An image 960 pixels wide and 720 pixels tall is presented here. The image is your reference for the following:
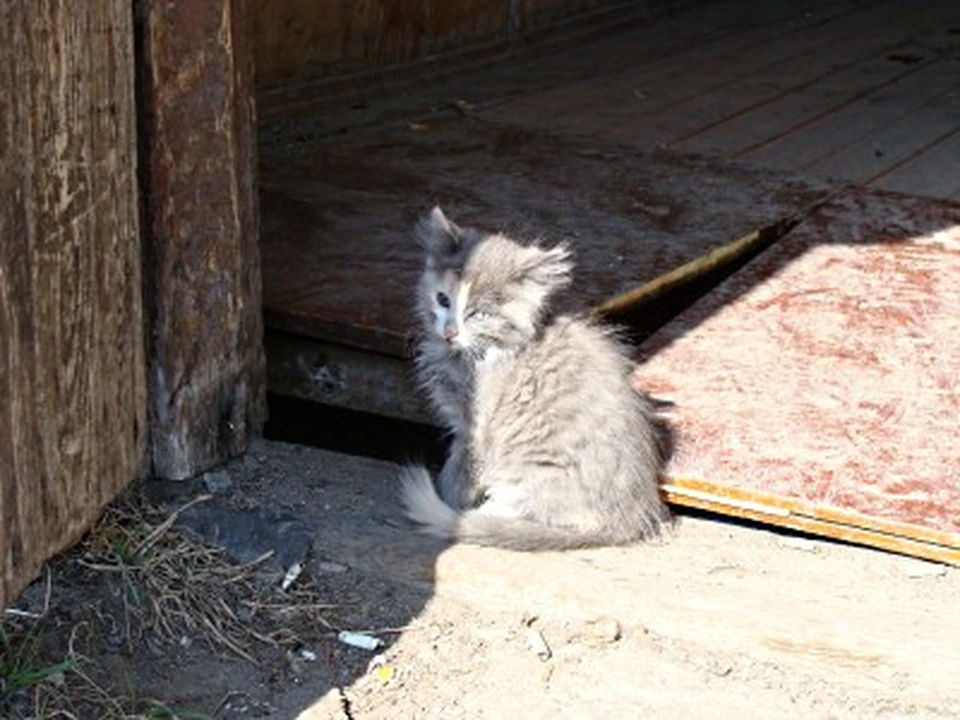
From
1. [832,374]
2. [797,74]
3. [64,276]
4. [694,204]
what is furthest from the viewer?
[797,74]

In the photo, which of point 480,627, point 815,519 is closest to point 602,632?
point 480,627

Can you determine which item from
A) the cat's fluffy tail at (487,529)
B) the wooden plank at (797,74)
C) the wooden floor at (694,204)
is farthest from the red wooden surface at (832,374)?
the wooden plank at (797,74)

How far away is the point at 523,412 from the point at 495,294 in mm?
273

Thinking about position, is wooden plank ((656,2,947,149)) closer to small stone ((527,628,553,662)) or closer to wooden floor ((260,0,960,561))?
wooden floor ((260,0,960,561))

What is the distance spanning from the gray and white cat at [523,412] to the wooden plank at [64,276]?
73 centimetres

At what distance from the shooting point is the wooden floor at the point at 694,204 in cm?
428

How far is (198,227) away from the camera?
4.00 m

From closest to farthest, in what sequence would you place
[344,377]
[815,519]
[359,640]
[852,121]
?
[359,640], [815,519], [344,377], [852,121]

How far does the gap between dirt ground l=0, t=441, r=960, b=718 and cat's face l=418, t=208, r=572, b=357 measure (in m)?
0.47

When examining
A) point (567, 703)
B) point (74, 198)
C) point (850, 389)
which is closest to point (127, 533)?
point (74, 198)

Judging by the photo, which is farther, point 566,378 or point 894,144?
point 894,144

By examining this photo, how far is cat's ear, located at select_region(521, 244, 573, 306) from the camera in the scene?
13.6 feet

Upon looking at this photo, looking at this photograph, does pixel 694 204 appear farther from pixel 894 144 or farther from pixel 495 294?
pixel 495 294

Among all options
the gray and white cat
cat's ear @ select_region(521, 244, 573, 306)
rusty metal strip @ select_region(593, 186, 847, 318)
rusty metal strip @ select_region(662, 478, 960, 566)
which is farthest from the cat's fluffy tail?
rusty metal strip @ select_region(593, 186, 847, 318)
